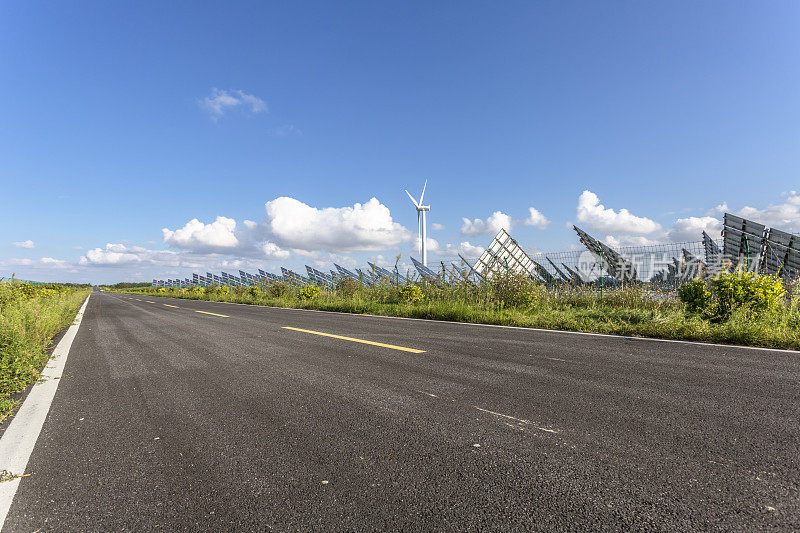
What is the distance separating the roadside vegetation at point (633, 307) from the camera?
639cm

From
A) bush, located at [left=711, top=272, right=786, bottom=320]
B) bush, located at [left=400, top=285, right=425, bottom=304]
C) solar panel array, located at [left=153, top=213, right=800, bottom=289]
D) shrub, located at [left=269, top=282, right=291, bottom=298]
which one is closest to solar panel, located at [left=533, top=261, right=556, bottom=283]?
solar panel array, located at [left=153, top=213, right=800, bottom=289]

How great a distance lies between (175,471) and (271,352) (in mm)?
3652

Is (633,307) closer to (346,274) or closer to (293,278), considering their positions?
(346,274)

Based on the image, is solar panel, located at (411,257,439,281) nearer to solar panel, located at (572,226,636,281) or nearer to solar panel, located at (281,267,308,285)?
solar panel, located at (572,226,636,281)

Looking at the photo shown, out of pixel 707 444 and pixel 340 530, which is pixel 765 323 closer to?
pixel 707 444

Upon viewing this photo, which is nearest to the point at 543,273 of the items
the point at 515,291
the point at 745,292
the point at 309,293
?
the point at 515,291

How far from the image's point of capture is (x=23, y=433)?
116 inches

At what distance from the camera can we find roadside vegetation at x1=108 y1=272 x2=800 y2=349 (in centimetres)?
639

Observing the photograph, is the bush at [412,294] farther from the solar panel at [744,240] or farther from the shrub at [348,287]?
the solar panel at [744,240]

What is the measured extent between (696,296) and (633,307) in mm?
1959

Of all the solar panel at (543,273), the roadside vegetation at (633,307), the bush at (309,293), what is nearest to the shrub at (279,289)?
the bush at (309,293)

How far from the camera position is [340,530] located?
1650 mm

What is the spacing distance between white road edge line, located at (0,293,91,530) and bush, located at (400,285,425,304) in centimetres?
1040

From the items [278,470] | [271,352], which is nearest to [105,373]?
[271,352]
